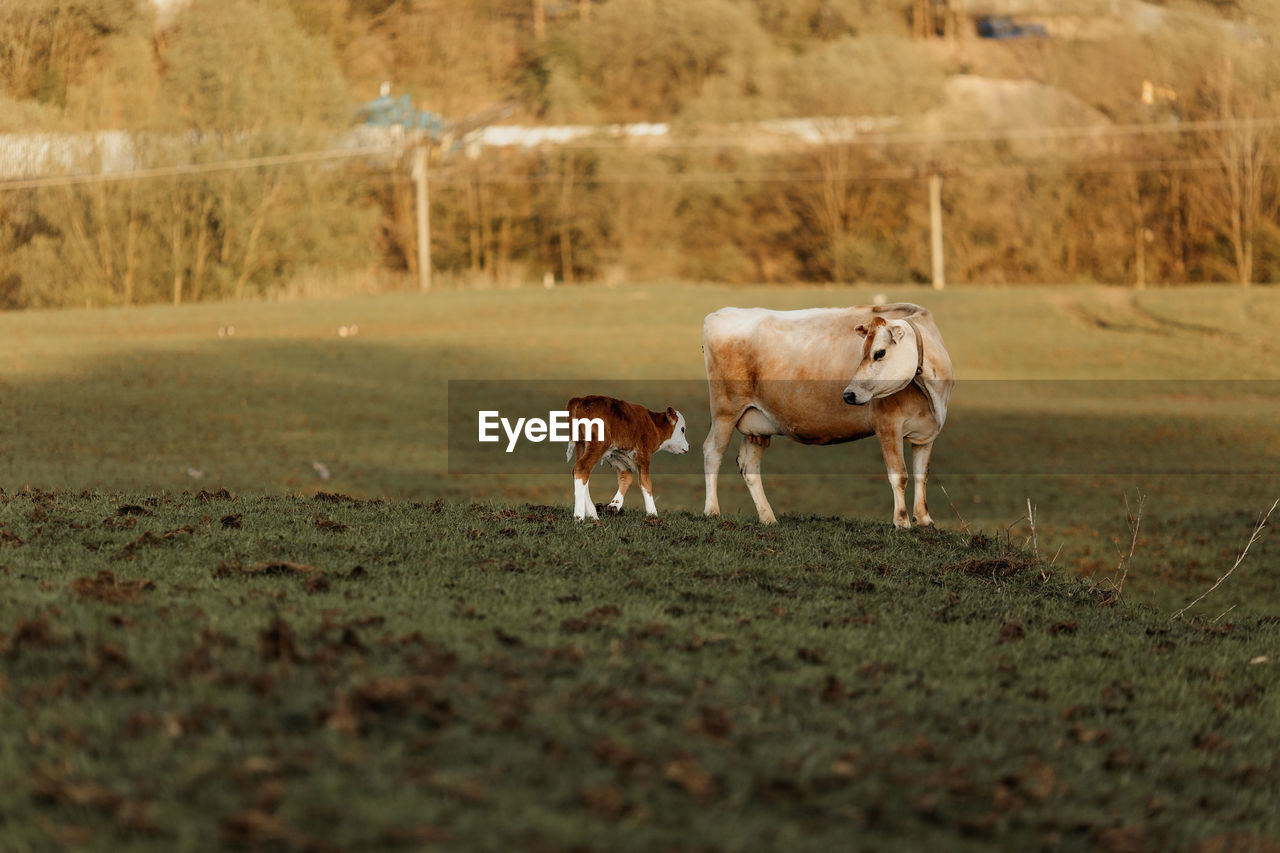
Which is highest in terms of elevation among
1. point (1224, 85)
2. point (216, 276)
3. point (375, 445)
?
point (1224, 85)

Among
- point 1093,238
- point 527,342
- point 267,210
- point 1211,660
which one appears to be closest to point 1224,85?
point 1093,238

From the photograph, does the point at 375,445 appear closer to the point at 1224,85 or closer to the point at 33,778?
the point at 33,778

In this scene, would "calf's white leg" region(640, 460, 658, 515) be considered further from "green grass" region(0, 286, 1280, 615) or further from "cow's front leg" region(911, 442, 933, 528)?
"green grass" region(0, 286, 1280, 615)

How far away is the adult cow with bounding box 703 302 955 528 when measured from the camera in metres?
13.1

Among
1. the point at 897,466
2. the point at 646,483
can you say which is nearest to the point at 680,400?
the point at 897,466

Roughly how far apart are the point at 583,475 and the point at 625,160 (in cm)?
7048

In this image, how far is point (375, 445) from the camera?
2962cm

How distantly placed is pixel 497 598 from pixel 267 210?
2390 inches

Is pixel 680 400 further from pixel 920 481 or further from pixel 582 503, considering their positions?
pixel 582 503

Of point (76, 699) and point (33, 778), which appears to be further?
point (76, 699)

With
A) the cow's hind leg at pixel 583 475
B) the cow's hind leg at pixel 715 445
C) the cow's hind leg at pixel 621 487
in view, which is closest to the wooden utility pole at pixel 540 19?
the cow's hind leg at pixel 715 445

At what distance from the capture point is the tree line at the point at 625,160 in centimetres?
→ 6206

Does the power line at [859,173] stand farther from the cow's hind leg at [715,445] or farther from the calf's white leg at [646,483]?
the calf's white leg at [646,483]

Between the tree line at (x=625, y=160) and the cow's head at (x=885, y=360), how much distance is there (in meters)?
49.8
